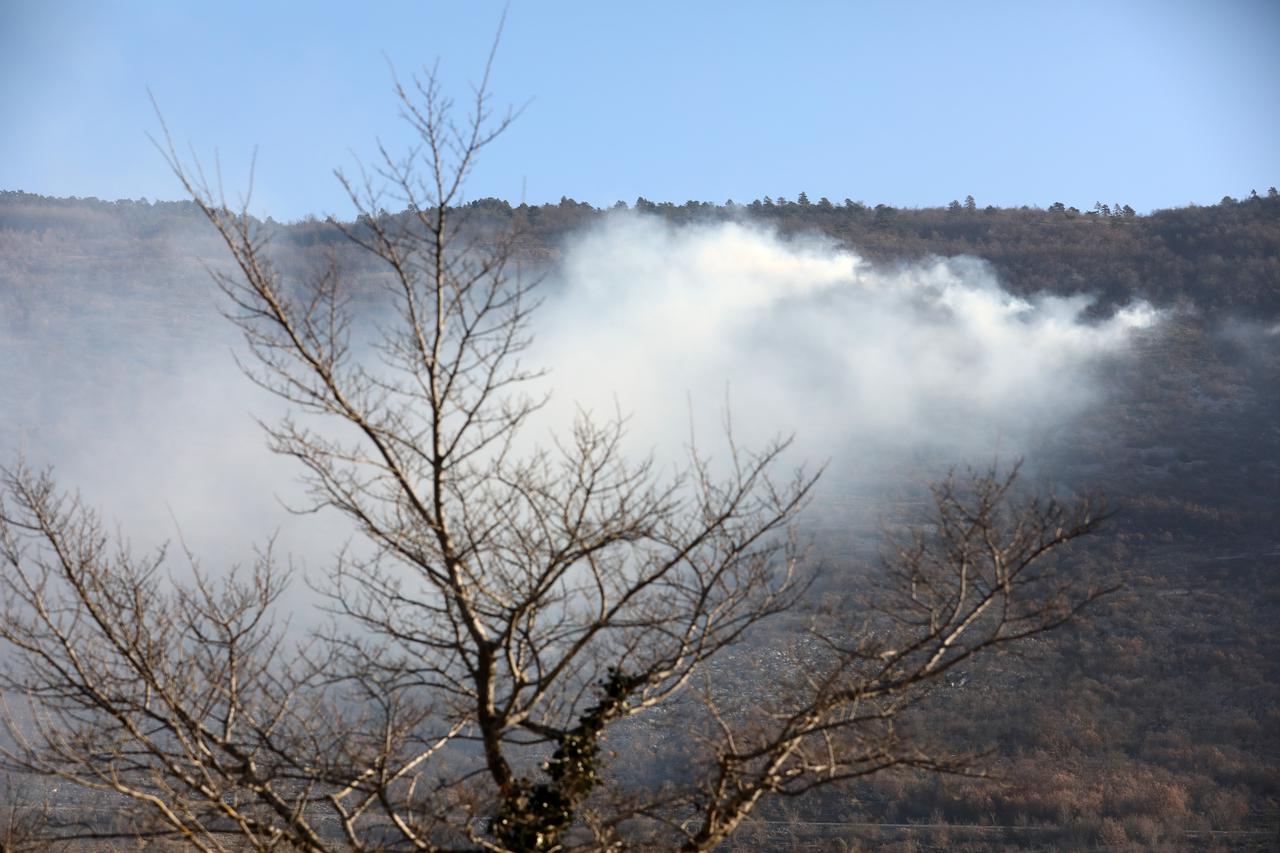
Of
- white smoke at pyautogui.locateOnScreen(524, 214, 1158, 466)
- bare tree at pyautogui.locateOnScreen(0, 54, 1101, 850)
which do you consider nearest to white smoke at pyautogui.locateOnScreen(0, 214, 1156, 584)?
white smoke at pyautogui.locateOnScreen(524, 214, 1158, 466)

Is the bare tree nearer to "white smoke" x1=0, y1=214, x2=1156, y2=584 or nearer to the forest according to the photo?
the forest

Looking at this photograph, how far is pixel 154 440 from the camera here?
47969 millimetres

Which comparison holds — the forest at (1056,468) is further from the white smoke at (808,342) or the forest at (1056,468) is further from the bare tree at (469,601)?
the white smoke at (808,342)

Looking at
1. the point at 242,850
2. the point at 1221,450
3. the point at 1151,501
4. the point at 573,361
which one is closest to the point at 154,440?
the point at 573,361

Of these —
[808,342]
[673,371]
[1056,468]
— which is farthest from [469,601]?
[808,342]

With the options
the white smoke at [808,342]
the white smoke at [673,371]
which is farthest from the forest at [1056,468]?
the white smoke at [808,342]

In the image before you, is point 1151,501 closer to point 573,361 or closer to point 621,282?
point 573,361

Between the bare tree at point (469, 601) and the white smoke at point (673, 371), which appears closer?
the bare tree at point (469, 601)

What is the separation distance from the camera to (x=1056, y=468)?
40250mm

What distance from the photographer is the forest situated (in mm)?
18906

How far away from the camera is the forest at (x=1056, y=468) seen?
18906 millimetres

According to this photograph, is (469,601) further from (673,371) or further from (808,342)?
(808,342)

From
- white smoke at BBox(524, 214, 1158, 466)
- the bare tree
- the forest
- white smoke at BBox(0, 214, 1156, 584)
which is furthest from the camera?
white smoke at BBox(524, 214, 1158, 466)

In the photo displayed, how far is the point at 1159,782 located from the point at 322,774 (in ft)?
59.1
